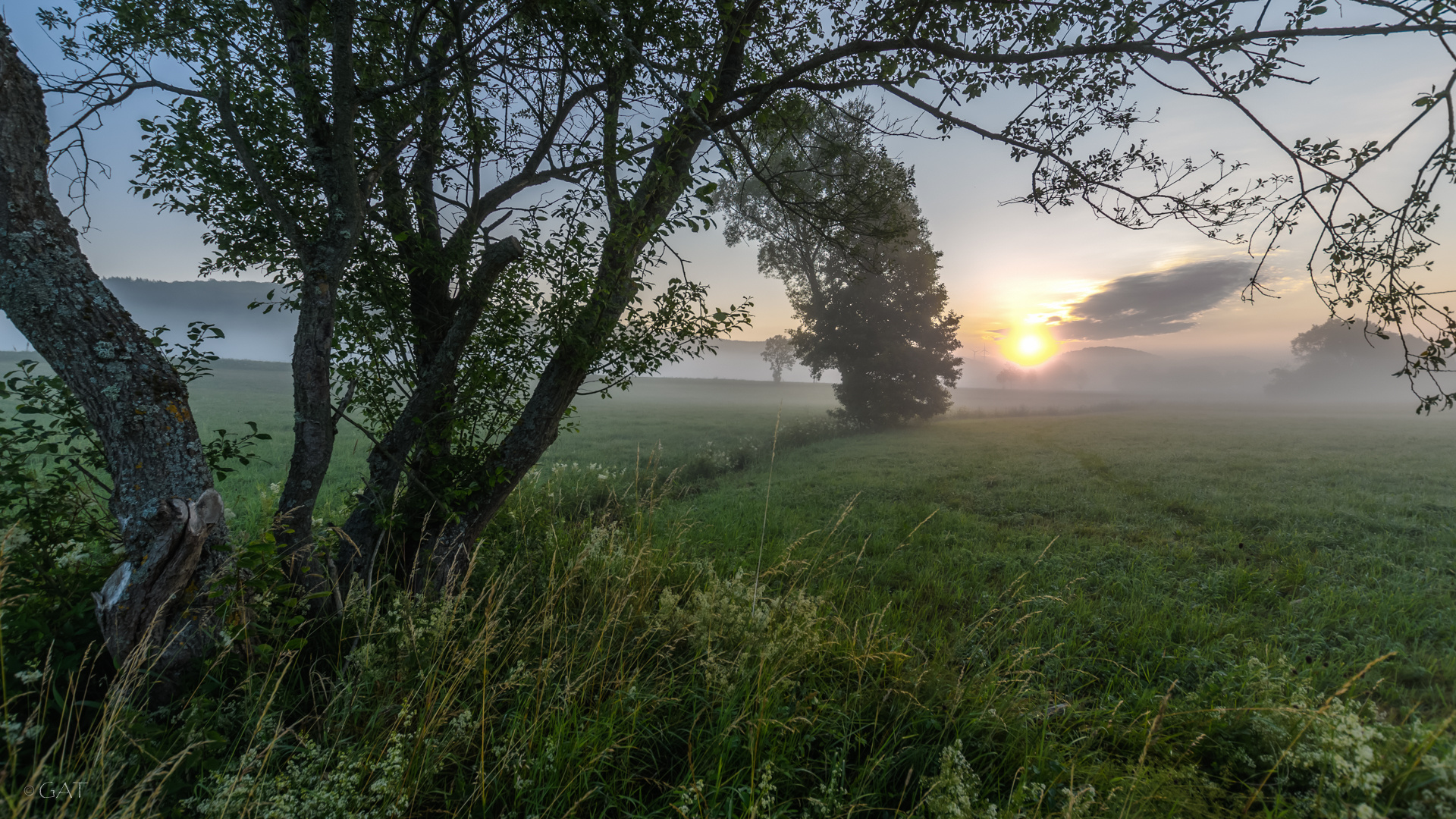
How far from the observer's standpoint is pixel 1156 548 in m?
7.11

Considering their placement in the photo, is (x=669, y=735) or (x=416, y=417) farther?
(x=416, y=417)

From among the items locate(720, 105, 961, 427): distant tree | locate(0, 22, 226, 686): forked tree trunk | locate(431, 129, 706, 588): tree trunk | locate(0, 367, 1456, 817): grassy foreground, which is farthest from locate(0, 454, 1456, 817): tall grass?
locate(720, 105, 961, 427): distant tree

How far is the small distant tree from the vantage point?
58406 millimetres

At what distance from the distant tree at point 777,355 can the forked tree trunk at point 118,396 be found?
54.1 metres

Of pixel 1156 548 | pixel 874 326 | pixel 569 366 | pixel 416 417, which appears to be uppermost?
pixel 874 326

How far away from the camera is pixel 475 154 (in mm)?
5234

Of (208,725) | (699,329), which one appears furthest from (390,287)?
(208,725)

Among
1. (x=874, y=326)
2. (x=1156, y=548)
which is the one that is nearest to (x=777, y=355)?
(x=874, y=326)

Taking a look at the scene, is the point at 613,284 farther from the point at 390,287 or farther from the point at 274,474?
the point at 274,474

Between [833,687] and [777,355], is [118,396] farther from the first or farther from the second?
[777,355]

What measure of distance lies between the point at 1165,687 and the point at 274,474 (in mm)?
17160

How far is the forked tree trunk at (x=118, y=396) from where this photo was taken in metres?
2.83

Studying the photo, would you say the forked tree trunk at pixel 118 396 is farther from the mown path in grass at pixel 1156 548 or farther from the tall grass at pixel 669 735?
the mown path in grass at pixel 1156 548

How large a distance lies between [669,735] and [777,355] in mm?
59111
